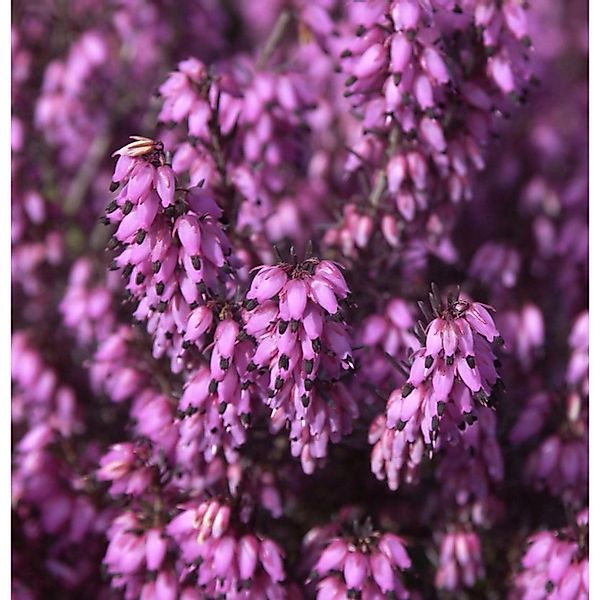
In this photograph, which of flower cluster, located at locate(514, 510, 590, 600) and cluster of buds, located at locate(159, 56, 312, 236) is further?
cluster of buds, located at locate(159, 56, 312, 236)

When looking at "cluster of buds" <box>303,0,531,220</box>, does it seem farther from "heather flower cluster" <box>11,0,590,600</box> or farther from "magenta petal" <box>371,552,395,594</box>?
"magenta petal" <box>371,552,395,594</box>

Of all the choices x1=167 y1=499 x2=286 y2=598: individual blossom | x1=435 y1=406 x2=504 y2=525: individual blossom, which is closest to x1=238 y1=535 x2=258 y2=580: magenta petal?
x1=167 y1=499 x2=286 y2=598: individual blossom

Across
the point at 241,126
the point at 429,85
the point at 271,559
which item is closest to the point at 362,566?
the point at 271,559

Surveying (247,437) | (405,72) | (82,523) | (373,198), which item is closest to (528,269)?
(373,198)

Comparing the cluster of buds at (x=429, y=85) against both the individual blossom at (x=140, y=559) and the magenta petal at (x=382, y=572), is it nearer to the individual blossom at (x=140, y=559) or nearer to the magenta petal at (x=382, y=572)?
the magenta petal at (x=382, y=572)

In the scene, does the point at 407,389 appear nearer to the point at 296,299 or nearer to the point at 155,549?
the point at 296,299

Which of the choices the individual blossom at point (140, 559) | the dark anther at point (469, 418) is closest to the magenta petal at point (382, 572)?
the dark anther at point (469, 418)

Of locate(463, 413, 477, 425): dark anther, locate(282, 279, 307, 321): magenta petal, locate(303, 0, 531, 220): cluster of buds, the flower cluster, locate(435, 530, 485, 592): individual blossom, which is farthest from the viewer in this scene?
locate(435, 530, 485, 592): individual blossom

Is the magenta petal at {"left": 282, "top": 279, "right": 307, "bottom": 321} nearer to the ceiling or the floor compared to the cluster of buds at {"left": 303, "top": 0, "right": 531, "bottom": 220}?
nearer to the floor
